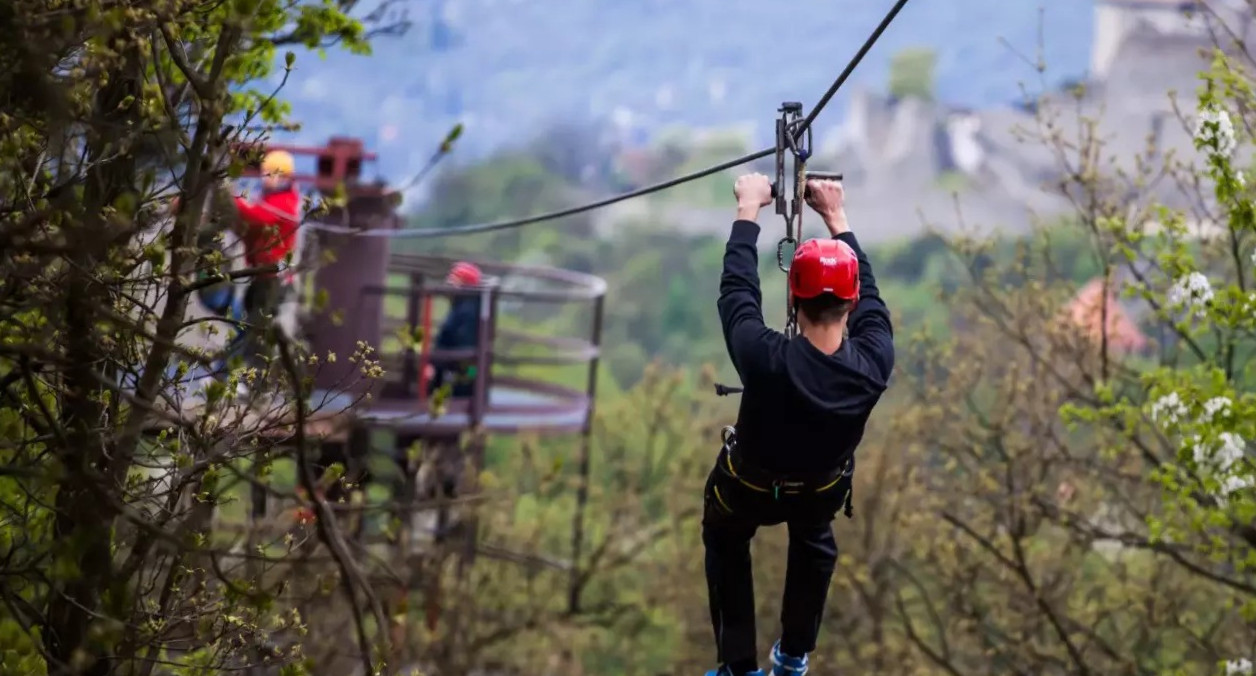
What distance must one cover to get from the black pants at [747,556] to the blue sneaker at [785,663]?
0.03 m

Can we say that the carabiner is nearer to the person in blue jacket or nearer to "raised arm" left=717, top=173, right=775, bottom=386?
"raised arm" left=717, top=173, right=775, bottom=386

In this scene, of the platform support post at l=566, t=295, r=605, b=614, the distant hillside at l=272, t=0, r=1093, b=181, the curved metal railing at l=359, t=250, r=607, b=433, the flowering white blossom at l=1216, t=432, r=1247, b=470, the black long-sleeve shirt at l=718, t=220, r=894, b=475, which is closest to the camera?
the black long-sleeve shirt at l=718, t=220, r=894, b=475

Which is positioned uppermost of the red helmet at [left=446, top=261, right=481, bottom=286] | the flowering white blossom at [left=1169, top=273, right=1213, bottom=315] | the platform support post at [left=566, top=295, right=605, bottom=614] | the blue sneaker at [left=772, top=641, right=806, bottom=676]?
the flowering white blossom at [left=1169, top=273, right=1213, bottom=315]

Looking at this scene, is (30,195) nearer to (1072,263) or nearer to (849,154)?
(1072,263)

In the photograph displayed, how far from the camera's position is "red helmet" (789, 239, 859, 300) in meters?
5.46

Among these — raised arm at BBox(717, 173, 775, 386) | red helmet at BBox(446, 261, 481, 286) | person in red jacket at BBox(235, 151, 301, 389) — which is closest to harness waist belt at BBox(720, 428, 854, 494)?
raised arm at BBox(717, 173, 775, 386)

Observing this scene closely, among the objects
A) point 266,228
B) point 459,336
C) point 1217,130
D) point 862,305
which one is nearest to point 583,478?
point 459,336

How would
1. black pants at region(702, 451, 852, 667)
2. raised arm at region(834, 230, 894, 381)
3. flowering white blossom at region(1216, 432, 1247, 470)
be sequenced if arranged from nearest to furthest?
raised arm at region(834, 230, 894, 381)
black pants at region(702, 451, 852, 667)
flowering white blossom at region(1216, 432, 1247, 470)

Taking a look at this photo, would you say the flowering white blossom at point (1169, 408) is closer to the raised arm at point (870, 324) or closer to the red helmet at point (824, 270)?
the raised arm at point (870, 324)

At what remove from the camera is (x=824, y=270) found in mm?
5480

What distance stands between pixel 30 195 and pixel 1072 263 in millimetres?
56726

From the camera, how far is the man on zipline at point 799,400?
5555 millimetres

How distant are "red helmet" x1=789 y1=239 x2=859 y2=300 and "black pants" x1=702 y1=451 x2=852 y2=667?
804 mm

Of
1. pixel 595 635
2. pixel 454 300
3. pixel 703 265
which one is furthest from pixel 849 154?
pixel 454 300
